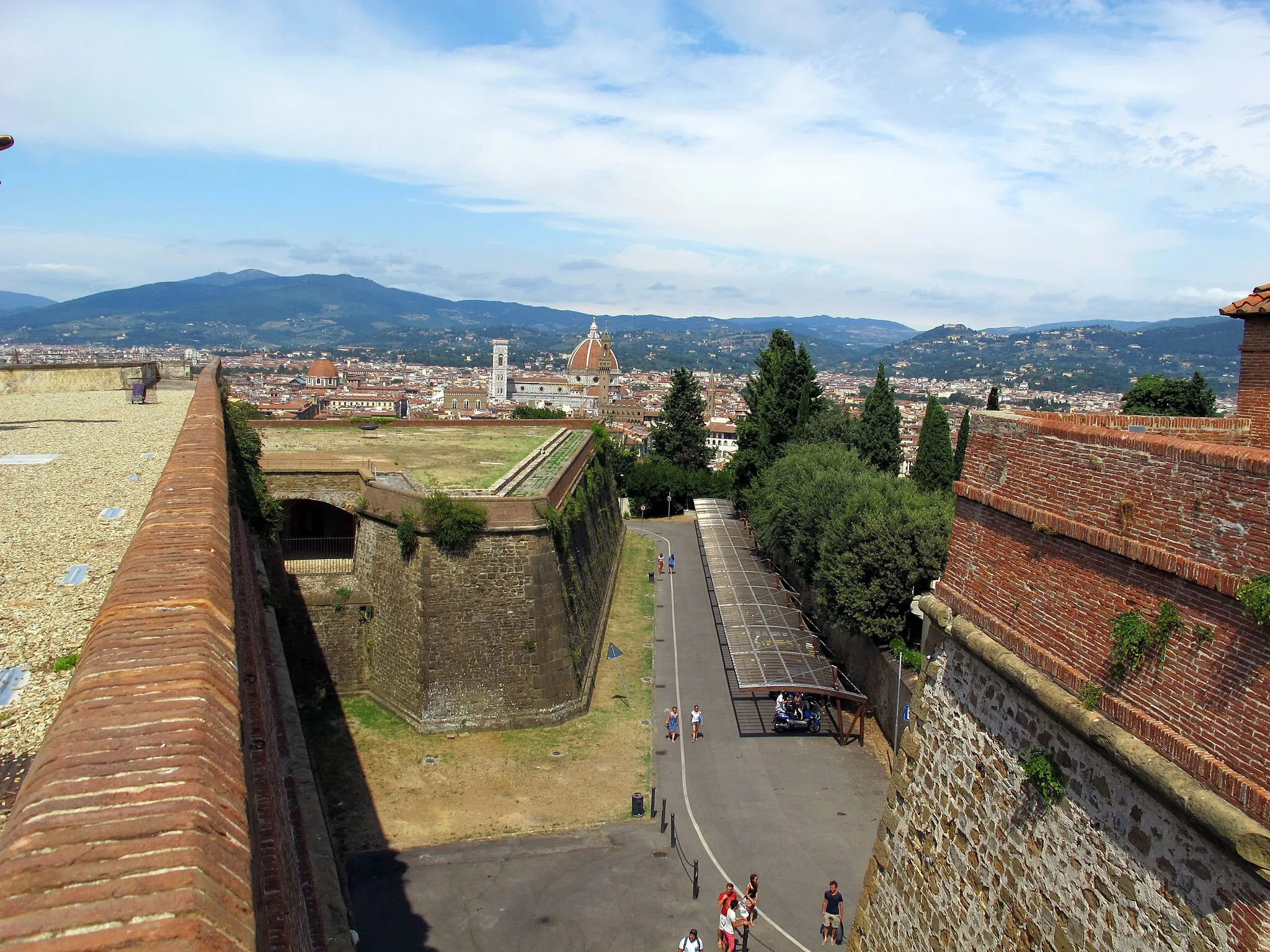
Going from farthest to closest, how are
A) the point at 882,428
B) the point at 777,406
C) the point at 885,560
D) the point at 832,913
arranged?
the point at 882,428 → the point at 777,406 → the point at 885,560 → the point at 832,913

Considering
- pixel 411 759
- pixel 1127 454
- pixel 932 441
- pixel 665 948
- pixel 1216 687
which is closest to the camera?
pixel 1216 687

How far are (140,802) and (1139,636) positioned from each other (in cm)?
492

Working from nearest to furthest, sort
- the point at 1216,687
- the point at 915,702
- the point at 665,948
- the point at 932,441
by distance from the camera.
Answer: the point at 1216,687 < the point at 915,702 < the point at 665,948 < the point at 932,441

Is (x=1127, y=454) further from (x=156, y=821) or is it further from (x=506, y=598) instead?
(x=506, y=598)

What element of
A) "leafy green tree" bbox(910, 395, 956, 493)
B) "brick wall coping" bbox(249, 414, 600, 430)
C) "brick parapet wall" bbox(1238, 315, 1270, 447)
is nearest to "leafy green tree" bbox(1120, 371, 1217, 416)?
"leafy green tree" bbox(910, 395, 956, 493)

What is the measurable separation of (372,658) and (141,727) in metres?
17.4

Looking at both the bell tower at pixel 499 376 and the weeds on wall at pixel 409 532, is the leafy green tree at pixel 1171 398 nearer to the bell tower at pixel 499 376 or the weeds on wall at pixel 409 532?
the weeds on wall at pixel 409 532

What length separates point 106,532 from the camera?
8.15m

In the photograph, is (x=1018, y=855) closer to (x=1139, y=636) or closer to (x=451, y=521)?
(x=1139, y=636)

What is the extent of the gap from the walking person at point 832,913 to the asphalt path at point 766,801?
17 cm

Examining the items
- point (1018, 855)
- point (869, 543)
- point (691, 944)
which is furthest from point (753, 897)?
point (869, 543)

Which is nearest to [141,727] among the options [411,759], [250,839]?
[250,839]

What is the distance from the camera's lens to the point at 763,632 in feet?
72.1

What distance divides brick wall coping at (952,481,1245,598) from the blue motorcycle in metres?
13.3
